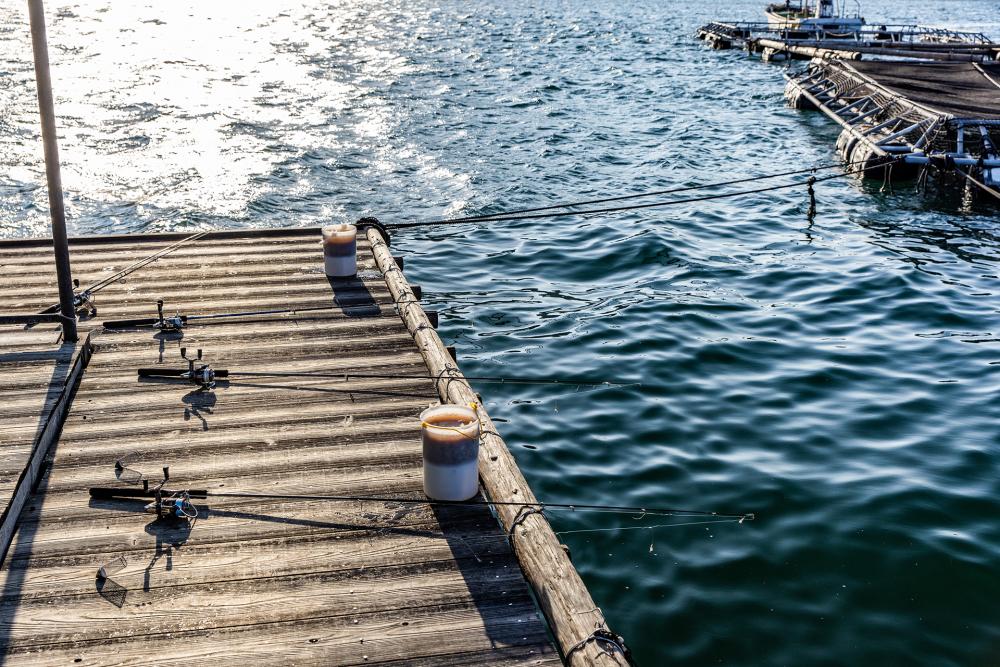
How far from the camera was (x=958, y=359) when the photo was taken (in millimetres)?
14188

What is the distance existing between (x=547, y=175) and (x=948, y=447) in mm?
17773

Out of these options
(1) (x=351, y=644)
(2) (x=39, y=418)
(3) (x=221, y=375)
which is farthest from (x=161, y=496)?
(3) (x=221, y=375)

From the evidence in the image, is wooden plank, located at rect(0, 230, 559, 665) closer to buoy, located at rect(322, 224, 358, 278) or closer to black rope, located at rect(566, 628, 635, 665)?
black rope, located at rect(566, 628, 635, 665)

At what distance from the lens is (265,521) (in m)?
6.62

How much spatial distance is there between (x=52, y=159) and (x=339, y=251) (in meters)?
3.92

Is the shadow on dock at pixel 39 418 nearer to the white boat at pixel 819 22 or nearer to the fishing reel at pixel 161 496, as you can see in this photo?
the fishing reel at pixel 161 496

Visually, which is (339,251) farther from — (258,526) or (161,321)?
(258,526)

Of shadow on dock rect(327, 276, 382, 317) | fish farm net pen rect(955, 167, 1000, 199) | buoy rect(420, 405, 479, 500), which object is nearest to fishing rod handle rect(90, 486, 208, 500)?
buoy rect(420, 405, 479, 500)

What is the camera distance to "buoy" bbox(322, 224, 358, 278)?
38.7 ft

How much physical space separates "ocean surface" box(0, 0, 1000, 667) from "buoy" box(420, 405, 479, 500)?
8.29 ft

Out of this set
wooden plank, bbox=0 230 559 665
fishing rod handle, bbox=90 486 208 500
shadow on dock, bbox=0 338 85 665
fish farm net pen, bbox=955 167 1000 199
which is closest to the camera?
wooden plank, bbox=0 230 559 665

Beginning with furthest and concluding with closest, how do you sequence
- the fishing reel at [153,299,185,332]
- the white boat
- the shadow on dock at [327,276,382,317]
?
the white boat
the shadow on dock at [327,276,382,317]
the fishing reel at [153,299,185,332]

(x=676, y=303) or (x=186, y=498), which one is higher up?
(x=186, y=498)

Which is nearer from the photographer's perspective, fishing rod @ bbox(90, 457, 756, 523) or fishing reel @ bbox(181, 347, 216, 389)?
fishing rod @ bbox(90, 457, 756, 523)
